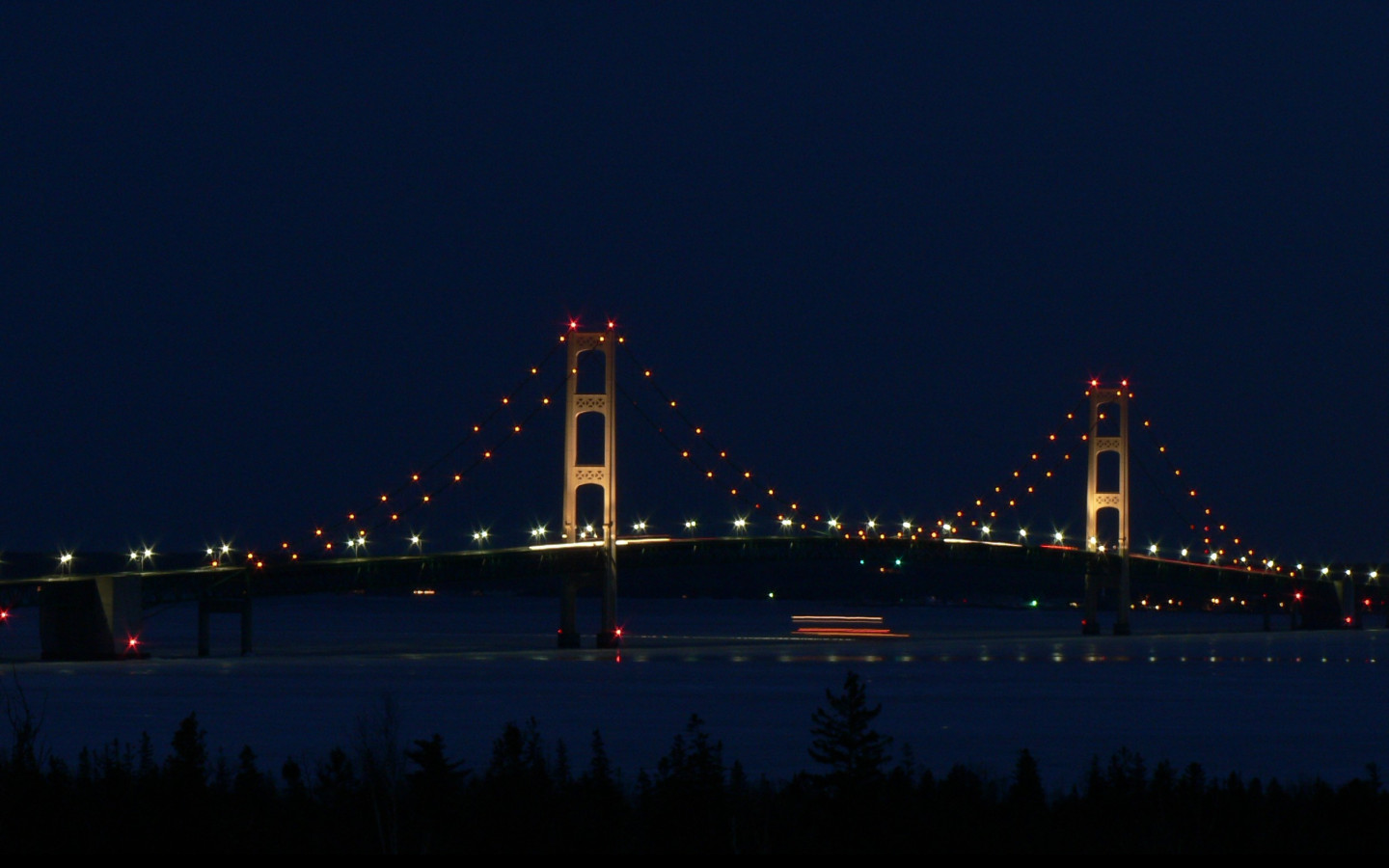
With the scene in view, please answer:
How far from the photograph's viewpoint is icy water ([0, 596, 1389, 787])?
30484mm

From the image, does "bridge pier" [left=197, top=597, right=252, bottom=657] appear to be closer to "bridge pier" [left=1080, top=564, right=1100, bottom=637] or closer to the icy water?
the icy water

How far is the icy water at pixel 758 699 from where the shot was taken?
100 ft

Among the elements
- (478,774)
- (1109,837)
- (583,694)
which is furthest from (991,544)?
(1109,837)

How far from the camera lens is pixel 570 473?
7081 centimetres

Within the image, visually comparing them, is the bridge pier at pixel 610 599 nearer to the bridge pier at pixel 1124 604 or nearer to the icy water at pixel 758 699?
the icy water at pixel 758 699

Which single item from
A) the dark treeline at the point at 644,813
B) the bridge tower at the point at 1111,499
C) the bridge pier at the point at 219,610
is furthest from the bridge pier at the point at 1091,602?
the dark treeline at the point at 644,813

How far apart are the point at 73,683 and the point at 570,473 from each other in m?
26.8

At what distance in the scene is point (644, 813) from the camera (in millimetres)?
17438

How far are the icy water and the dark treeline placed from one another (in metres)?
2.74

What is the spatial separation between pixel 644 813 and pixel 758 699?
25321 millimetres

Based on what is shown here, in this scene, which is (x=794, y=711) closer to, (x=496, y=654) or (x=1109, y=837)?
(x=1109, y=837)

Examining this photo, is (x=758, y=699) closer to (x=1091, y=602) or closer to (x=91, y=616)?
(x=91, y=616)

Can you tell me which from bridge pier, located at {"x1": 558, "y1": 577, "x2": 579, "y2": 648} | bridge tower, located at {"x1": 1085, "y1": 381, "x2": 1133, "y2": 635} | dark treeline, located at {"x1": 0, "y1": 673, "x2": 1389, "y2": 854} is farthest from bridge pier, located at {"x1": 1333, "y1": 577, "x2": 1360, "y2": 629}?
dark treeline, located at {"x1": 0, "y1": 673, "x2": 1389, "y2": 854}

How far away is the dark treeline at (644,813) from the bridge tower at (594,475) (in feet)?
165
